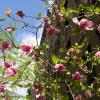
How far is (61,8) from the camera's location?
25.2 ft


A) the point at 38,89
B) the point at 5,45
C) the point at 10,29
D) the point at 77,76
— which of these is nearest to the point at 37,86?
the point at 38,89

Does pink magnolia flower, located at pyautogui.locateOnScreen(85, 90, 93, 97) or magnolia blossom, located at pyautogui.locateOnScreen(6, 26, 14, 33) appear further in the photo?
pink magnolia flower, located at pyautogui.locateOnScreen(85, 90, 93, 97)

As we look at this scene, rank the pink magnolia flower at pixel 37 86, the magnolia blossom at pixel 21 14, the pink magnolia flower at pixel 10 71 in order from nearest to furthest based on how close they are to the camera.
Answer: the pink magnolia flower at pixel 10 71 < the magnolia blossom at pixel 21 14 < the pink magnolia flower at pixel 37 86

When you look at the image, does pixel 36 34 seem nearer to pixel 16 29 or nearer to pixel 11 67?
pixel 16 29

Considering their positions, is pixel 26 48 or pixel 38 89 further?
pixel 38 89

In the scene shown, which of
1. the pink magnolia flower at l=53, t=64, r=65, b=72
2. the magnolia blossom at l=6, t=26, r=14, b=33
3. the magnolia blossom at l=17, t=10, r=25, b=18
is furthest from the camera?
the magnolia blossom at l=17, t=10, r=25, b=18

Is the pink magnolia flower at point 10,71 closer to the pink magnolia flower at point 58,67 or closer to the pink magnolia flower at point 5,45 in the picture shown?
the pink magnolia flower at point 5,45

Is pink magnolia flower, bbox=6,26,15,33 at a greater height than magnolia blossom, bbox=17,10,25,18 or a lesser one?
lesser

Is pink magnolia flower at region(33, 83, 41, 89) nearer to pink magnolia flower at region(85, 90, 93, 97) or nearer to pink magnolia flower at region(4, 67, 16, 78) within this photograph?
pink magnolia flower at region(85, 90, 93, 97)

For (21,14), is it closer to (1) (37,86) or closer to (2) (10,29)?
(2) (10,29)

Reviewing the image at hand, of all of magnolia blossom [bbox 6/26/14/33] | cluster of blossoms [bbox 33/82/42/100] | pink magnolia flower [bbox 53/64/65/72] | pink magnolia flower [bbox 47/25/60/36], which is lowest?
cluster of blossoms [bbox 33/82/42/100]

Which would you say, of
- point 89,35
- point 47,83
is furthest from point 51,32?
point 89,35

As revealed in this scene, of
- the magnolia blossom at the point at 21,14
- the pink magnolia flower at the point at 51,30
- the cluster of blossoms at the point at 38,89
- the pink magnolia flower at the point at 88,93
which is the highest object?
→ the magnolia blossom at the point at 21,14

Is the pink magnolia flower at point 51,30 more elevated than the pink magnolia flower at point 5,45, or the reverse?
Answer: the pink magnolia flower at point 51,30
